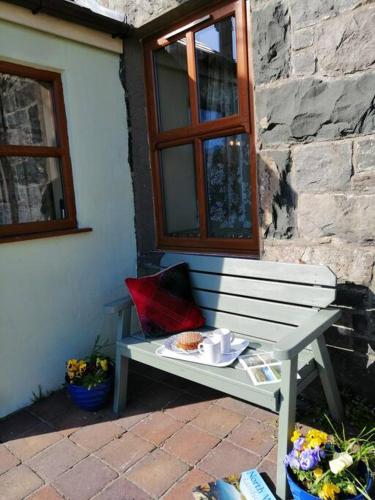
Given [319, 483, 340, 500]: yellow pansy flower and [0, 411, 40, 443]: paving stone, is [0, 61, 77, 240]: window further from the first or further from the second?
[319, 483, 340, 500]: yellow pansy flower

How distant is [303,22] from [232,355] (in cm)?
178

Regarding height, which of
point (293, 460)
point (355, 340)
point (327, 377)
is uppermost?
point (355, 340)

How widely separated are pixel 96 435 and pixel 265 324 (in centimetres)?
114

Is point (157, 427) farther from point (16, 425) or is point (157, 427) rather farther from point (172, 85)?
point (172, 85)

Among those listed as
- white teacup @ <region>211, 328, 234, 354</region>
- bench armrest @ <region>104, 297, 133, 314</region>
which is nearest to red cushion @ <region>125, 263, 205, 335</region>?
bench armrest @ <region>104, 297, 133, 314</region>

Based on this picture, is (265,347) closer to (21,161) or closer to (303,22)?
(303,22)

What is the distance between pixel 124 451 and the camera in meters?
1.98

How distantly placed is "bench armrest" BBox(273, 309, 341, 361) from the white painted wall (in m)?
1.60

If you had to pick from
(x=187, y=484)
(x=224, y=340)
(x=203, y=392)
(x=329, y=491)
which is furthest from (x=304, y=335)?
(x=203, y=392)

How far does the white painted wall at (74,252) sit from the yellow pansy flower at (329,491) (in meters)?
1.84

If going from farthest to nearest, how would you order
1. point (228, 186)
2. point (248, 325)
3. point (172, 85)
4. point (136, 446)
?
1. point (172, 85)
2. point (228, 186)
3. point (248, 325)
4. point (136, 446)

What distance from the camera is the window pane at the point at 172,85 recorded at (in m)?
2.73

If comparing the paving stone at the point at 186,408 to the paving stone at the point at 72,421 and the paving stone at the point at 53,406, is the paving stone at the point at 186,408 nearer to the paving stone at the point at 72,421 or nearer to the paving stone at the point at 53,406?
the paving stone at the point at 72,421

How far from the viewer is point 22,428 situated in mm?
2240
